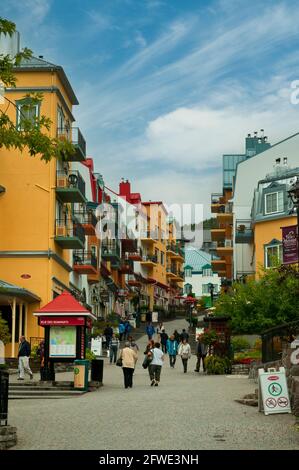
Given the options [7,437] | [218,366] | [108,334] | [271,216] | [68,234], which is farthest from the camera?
[271,216]

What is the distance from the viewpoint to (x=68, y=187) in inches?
1741

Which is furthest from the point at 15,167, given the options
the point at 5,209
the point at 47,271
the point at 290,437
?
the point at 290,437

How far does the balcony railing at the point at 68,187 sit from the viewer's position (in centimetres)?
4377

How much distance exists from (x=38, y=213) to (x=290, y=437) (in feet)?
97.3

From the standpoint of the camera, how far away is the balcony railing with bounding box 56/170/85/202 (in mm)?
43766

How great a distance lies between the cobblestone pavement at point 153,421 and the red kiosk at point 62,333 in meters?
2.31

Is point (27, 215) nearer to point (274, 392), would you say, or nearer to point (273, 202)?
point (273, 202)

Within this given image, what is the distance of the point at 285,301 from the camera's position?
125ft

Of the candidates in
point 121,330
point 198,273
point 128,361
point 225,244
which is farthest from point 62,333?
point 198,273

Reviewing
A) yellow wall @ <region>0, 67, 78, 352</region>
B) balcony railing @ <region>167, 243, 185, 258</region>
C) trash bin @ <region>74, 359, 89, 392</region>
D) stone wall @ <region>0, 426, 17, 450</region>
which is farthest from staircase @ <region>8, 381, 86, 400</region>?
balcony railing @ <region>167, 243, 185, 258</region>

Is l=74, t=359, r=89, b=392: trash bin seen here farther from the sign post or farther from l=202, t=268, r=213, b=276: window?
l=202, t=268, r=213, b=276: window

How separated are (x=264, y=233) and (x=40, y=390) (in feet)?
95.9

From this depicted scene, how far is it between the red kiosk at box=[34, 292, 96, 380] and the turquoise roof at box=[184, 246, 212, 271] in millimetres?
106695

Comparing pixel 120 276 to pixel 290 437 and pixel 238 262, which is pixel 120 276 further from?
pixel 290 437
